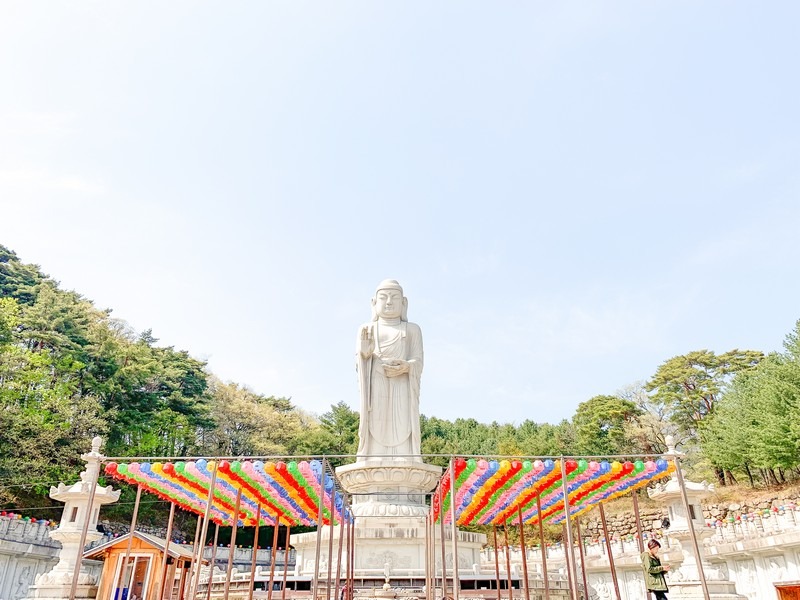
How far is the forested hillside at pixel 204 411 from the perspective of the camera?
20375 mm

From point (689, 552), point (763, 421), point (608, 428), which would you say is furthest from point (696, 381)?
point (689, 552)

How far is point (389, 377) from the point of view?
12250 millimetres

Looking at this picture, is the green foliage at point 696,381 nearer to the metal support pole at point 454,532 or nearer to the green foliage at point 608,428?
the green foliage at point 608,428

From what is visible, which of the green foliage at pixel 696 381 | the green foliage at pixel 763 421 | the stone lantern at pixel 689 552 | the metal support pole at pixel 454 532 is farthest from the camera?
the green foliage at pixel 696 381

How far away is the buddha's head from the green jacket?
730 centimetres

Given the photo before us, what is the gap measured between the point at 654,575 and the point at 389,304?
7.55m

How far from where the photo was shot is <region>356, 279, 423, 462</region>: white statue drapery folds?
1181 cm

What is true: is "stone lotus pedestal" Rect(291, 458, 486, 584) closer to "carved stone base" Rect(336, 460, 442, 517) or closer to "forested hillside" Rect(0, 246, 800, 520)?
"carved stone base" Rect(336, 460, 442, 517)

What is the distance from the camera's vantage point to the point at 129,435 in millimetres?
26172

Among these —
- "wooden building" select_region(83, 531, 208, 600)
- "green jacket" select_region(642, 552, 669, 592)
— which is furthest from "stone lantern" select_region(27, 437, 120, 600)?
"green jacket" select_region(642, 552, 669, 592)

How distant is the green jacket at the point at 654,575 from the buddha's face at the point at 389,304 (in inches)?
287

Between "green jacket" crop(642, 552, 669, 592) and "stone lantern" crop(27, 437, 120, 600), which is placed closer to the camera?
"green jacket" crop(642, 552, 669, 592)

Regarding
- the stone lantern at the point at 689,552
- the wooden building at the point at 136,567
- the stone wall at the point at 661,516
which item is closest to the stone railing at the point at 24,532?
the wooden building at the point at 136,567

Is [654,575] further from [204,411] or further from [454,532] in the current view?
[204,411]
